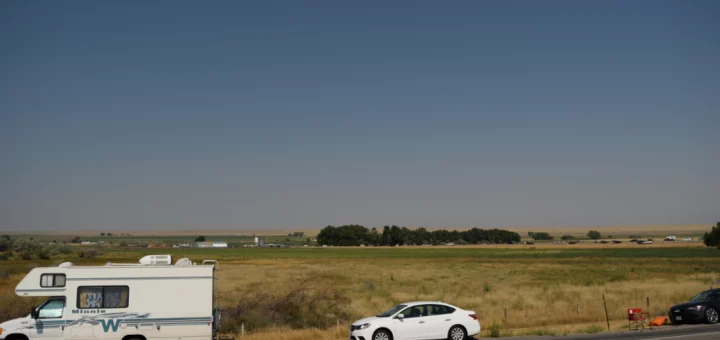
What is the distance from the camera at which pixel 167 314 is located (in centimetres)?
1925

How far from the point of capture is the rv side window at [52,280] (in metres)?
18.7

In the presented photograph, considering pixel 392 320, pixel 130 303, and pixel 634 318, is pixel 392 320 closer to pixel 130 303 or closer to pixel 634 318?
pixel 130 303

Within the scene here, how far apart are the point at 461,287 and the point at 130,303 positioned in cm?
3738

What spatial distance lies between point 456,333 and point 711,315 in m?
12.3

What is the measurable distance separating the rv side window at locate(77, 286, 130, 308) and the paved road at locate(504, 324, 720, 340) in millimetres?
14260

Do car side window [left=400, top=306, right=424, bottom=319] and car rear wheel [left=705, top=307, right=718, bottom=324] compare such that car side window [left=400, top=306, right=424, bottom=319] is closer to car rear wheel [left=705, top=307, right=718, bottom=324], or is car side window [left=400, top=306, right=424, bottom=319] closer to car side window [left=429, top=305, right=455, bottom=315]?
car side window [left=429, top=305, right=455, bottom=315]

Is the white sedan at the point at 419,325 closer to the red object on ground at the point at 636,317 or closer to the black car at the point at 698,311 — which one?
the red object on ground at the point at 636,317

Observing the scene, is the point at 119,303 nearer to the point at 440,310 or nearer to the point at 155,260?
the point at 155,260

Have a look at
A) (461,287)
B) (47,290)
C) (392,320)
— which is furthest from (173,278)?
(461,287)

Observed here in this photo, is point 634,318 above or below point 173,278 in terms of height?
below

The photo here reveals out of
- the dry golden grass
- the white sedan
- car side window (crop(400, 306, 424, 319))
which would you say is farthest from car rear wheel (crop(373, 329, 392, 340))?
the dry golden grass

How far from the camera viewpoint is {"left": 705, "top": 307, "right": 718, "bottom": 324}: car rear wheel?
2580cm

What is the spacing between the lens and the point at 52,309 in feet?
61.5

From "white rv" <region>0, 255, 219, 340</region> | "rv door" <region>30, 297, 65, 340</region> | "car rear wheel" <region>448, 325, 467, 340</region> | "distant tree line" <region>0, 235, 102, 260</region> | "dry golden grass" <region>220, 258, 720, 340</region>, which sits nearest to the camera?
"rv door" <region>30, 297, 65, 340</region>
